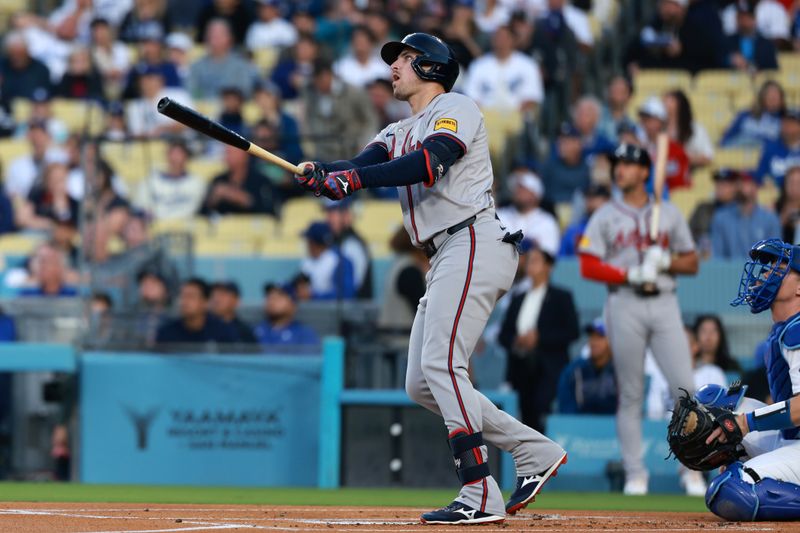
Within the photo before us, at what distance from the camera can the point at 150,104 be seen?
15.8m

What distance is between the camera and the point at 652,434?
10227mm

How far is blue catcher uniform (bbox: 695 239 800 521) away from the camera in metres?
6.13

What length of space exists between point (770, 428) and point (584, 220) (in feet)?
21.7

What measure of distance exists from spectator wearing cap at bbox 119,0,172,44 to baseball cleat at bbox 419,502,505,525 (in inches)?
500

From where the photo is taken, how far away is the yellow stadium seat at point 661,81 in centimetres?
1512

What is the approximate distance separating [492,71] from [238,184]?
3879 millimetres

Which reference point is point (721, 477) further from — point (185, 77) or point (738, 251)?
point (185, 77)

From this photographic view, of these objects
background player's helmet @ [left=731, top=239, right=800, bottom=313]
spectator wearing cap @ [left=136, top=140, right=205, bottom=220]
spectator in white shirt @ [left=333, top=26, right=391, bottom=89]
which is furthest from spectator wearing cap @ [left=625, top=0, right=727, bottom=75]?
background player's helmet @ [left=731, top=239, right=800, bottom=313]

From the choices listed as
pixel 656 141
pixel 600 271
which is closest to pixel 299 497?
pixel 600 271

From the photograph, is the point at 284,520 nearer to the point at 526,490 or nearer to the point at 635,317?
the point at 526,490

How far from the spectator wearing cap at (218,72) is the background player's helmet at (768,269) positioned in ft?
34.4

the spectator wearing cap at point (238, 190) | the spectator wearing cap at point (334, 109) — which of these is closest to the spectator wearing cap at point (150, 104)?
the spectator wearing cap at point (334, 109)

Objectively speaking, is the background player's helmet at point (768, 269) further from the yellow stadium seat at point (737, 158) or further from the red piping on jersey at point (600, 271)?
the yellow stadium seat at point (737, 158)

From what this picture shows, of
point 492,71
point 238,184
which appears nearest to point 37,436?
point 238,184
